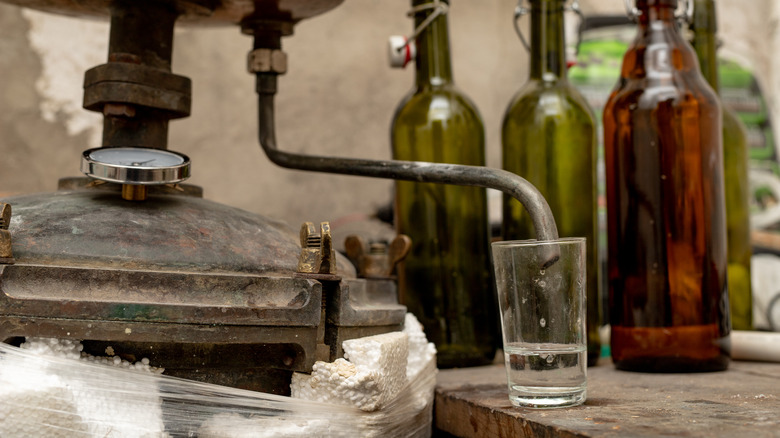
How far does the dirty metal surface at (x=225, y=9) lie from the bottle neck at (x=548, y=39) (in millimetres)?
322

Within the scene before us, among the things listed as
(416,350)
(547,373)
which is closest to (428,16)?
(416,350)

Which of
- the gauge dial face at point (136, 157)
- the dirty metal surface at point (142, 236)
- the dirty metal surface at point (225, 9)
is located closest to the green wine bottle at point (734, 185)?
the dirty metal surface at point (225, 9)

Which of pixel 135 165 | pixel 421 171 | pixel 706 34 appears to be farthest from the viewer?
pixel 706 34

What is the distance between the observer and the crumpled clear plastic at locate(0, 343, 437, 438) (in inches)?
23.6

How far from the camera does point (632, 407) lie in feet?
2.32

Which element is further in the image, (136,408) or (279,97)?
(279,97)

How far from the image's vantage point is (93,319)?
0.63 meters

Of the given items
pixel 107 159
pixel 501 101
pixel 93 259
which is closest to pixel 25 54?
pixel 107 159

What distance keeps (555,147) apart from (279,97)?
0.63 metres

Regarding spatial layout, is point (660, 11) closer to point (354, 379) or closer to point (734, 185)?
point (734, 185)

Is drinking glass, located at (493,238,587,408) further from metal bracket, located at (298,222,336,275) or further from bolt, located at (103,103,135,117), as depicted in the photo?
bolt, located at (103,103,135,117)

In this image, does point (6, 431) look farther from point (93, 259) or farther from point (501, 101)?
point (501, 101)

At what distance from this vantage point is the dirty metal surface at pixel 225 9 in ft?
3.41

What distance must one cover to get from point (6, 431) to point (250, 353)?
0.22m
